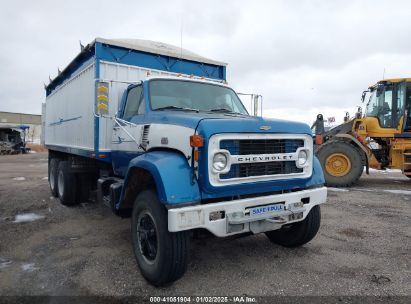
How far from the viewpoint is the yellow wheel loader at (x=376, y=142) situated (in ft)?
32.7

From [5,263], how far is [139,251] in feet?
5.92

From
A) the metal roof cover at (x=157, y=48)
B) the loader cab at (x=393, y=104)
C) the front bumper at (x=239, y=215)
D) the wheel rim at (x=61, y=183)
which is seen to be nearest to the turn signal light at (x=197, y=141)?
the front bumper at (x=239, y=215)

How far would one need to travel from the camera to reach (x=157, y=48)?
6.30 meters

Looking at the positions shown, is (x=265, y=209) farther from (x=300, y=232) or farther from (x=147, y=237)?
(x=147, y=237)

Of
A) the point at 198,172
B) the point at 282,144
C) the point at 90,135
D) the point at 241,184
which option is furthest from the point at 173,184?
the point at 90,135

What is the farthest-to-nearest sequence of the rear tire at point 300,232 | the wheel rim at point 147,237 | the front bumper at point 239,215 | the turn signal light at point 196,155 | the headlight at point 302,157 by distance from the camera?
1. the rear tire at point 300,232
2. the headlight at point 302,157
3. the wheel rim at point 147,237
4. the turn signal light at point 196,155
5. the front bumper at point 239,215

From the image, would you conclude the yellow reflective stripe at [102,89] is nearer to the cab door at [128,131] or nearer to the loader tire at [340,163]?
the cab door at [128,131]

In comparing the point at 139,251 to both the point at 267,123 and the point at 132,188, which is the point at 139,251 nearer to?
the point at 132,188

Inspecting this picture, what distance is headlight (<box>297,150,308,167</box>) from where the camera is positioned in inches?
159

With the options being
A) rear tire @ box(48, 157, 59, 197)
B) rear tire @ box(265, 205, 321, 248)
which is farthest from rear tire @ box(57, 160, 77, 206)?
rear tire @ box(265, 205, 321, 248)

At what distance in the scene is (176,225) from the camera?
314cm

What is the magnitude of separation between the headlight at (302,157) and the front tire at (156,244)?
1656mm

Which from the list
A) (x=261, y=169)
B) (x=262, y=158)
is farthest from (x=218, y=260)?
(x=262, y=158)

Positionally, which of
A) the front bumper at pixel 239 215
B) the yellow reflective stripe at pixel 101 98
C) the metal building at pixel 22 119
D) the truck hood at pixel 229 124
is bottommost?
the front bumper at pixel 239 215
